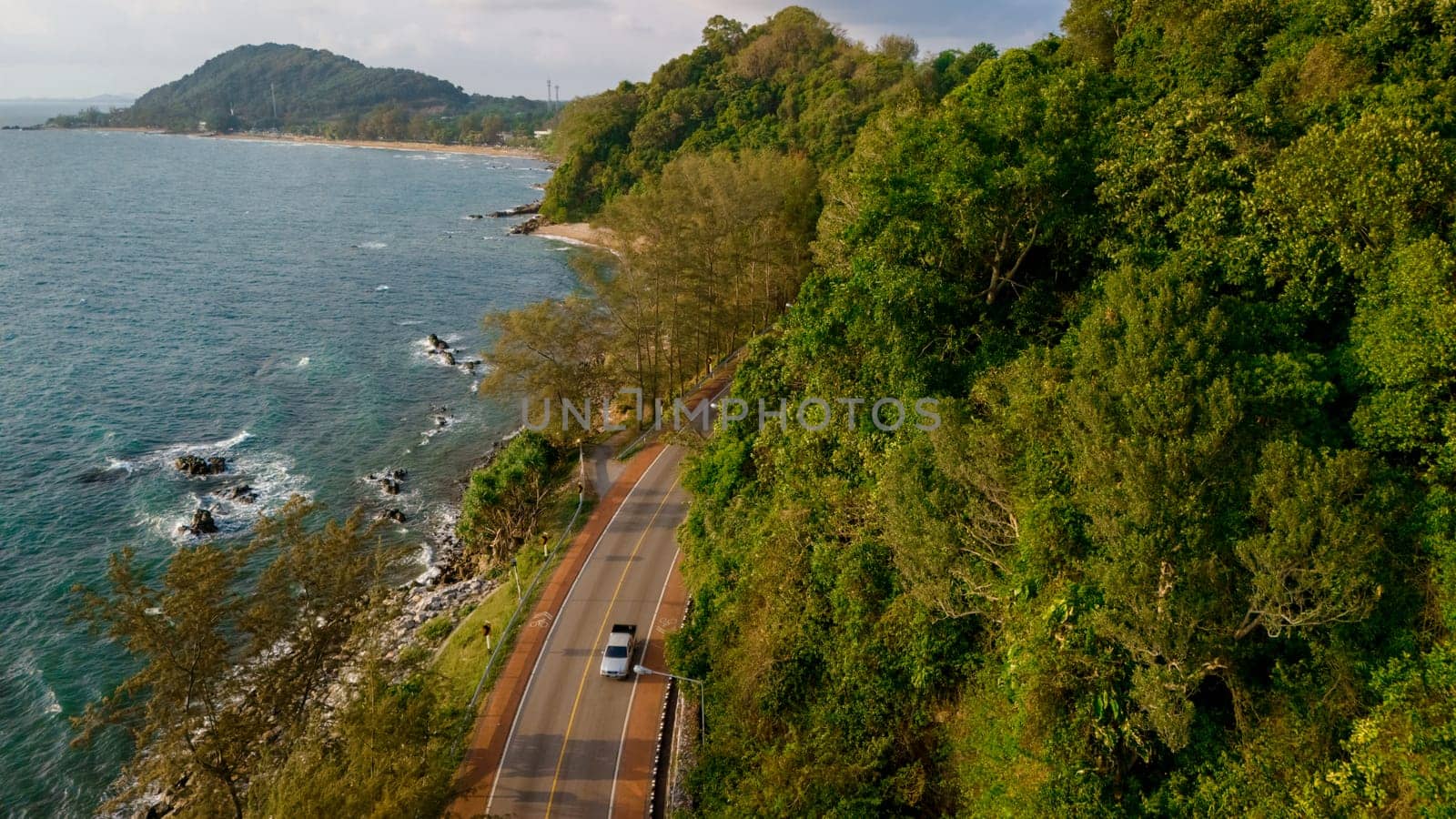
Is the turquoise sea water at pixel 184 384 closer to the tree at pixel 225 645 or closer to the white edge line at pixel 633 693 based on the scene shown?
the tree at pixel 225 645

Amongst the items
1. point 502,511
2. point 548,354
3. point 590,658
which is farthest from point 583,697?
point 548,354

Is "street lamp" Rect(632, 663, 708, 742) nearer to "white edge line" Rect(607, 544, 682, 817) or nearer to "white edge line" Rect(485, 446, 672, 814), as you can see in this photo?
"white edge line" Rect(607, 544, 682, 817)

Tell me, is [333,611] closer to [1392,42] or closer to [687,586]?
[687,586]

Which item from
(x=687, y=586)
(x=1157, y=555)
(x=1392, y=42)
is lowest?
(x=687, y=586)

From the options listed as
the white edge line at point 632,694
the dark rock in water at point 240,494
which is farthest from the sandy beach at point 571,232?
the white edge line at point 632,694

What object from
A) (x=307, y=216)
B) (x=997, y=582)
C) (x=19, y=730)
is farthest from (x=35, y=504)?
(x=307, y=216)

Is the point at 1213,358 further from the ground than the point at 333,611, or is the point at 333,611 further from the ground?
the point at 1213,358

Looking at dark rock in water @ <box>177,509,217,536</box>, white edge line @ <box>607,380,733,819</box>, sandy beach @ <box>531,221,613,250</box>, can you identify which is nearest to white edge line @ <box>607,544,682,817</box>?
white edge line @ <box>607,380,733,819</box>
